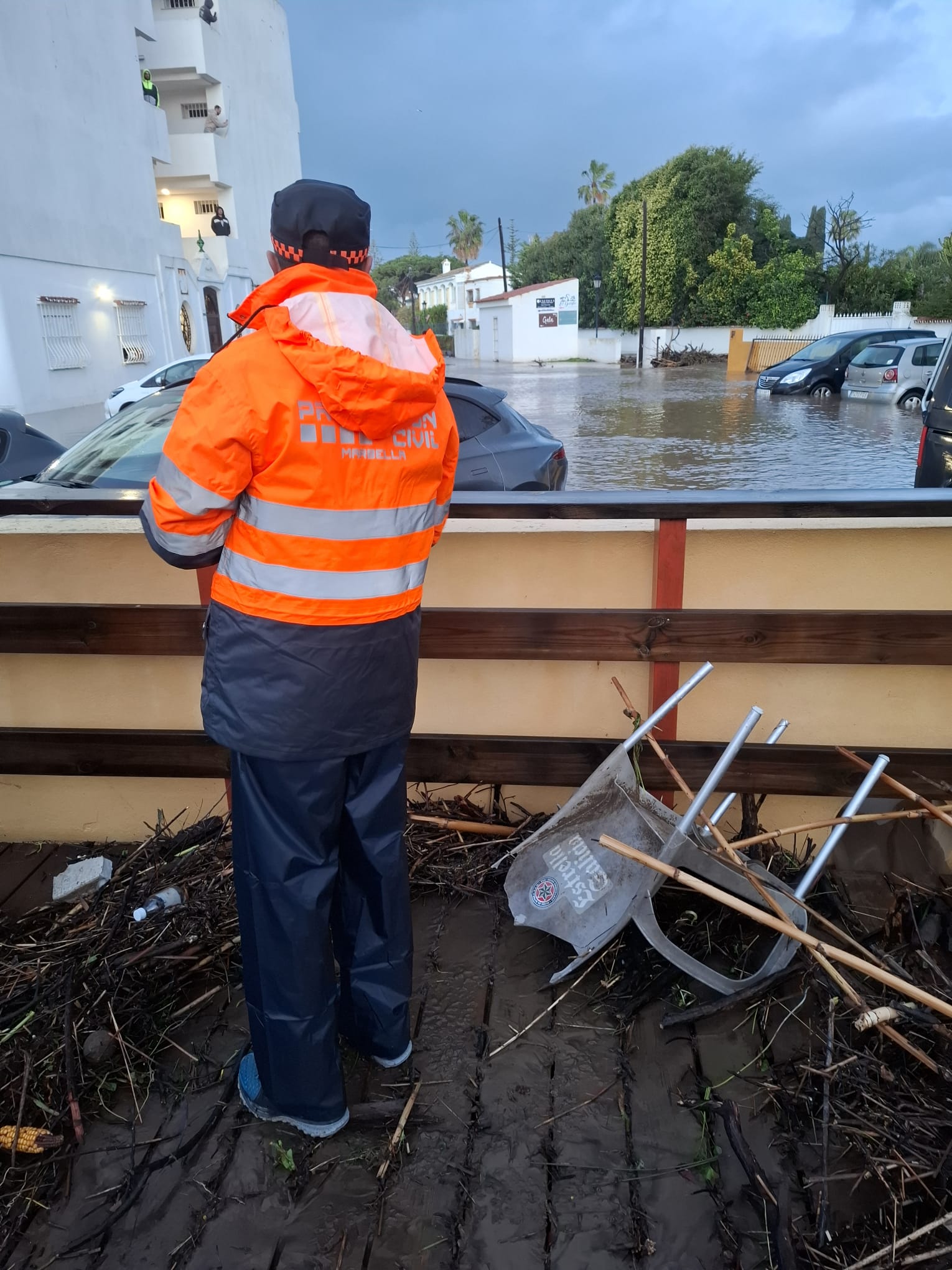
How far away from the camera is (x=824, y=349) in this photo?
23.3 m

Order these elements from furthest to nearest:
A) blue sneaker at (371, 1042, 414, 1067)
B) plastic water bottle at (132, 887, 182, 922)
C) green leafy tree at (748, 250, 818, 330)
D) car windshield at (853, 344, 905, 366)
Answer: green leafy tree at (748, 250, 818, 330) → car windshield at (853, 344, 905, 366) → plastic water bottle at (132, 887, 182, 922) → blue sneaker at (371, 1042, 414, 1067)

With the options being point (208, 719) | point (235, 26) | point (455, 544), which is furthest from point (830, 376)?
point (235, 26)

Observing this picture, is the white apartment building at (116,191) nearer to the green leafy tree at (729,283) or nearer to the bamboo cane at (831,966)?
the bamboo cane at (831,966)

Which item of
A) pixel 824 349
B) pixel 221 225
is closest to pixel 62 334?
pixel 221 225

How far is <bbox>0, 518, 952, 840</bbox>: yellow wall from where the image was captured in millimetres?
3037

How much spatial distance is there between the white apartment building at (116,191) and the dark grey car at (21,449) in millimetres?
9878

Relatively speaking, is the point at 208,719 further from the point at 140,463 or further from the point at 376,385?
the point at 140,463

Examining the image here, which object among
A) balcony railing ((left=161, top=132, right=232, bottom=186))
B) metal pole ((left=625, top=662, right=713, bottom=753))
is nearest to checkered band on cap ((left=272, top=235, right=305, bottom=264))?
metal pole ((left=625, top=662, right=713, bottom=753))

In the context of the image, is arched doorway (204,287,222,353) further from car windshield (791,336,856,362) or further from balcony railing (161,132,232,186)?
car windshield (791,336,856,362)

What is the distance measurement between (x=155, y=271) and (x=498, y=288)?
51544 mm

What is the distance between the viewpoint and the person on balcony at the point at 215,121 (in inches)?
1300

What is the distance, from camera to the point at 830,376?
22.4m

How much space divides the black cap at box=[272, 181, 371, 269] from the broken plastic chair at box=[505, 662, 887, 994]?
1.48 m

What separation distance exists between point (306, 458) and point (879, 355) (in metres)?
20.9
